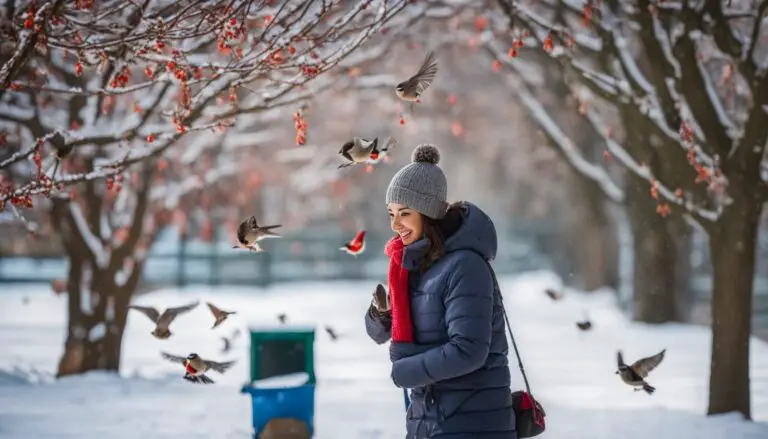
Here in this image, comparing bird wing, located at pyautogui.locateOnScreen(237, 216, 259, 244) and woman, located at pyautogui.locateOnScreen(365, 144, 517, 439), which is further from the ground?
bird wing, located at pyautogui.locateOnScreen(237, 216, 259, 244)

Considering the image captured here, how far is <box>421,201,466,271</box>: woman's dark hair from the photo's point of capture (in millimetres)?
4074

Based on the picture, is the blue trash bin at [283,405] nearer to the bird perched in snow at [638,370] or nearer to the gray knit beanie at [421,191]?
the bird perched in snow at [638,370]

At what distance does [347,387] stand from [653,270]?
8.33 m

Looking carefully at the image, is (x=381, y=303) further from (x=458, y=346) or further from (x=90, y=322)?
(x=90, y=322)

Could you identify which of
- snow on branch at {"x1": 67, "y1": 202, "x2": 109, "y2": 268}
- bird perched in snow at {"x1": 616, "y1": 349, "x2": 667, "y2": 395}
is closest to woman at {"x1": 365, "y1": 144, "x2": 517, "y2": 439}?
bird perched in snow at {"x1": 616, "y1": 349, "x2": 667, "y2": 395}

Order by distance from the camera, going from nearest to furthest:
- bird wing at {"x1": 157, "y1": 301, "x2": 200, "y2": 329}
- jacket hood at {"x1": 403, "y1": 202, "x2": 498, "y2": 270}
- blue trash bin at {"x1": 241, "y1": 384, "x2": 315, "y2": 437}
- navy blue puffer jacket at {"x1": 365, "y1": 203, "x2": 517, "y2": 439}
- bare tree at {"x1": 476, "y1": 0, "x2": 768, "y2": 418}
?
navy blue puffer jacket at {"x1": 365, "y1": 203, "x2": 517, "y2": 439} < jacket hood at {"x1": 403, "y1": 202, "x2": 498, "y2": 270} < bird wing at {"x1": 157, "y1": 301, "x2": 200, "y2": 329} < blue trash bin at {"x1": 241, "y1": 384, "x2": 315, "y2": 437} < bare tree at {"x1": 476, "y1": 0, "x2": 768, "y2": 418}

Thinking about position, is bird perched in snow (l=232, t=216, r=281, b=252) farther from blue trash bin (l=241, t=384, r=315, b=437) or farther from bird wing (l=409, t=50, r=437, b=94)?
blue trash bin (l=241, t=384, r=315, b=437)

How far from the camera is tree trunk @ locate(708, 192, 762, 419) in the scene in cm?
832

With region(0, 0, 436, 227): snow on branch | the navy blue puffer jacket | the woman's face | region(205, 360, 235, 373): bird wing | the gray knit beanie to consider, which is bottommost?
region(205, 360, 235, 373): bird wing

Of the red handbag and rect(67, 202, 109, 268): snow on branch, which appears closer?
the red handbag

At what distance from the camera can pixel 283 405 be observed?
724 cm

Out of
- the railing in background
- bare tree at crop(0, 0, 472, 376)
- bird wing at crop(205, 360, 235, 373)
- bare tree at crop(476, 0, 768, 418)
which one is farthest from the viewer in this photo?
the railing in background

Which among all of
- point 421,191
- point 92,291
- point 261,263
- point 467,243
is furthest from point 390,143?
point 261,263

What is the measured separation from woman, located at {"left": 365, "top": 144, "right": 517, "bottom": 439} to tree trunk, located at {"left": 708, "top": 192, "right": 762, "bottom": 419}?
4.84 metres
